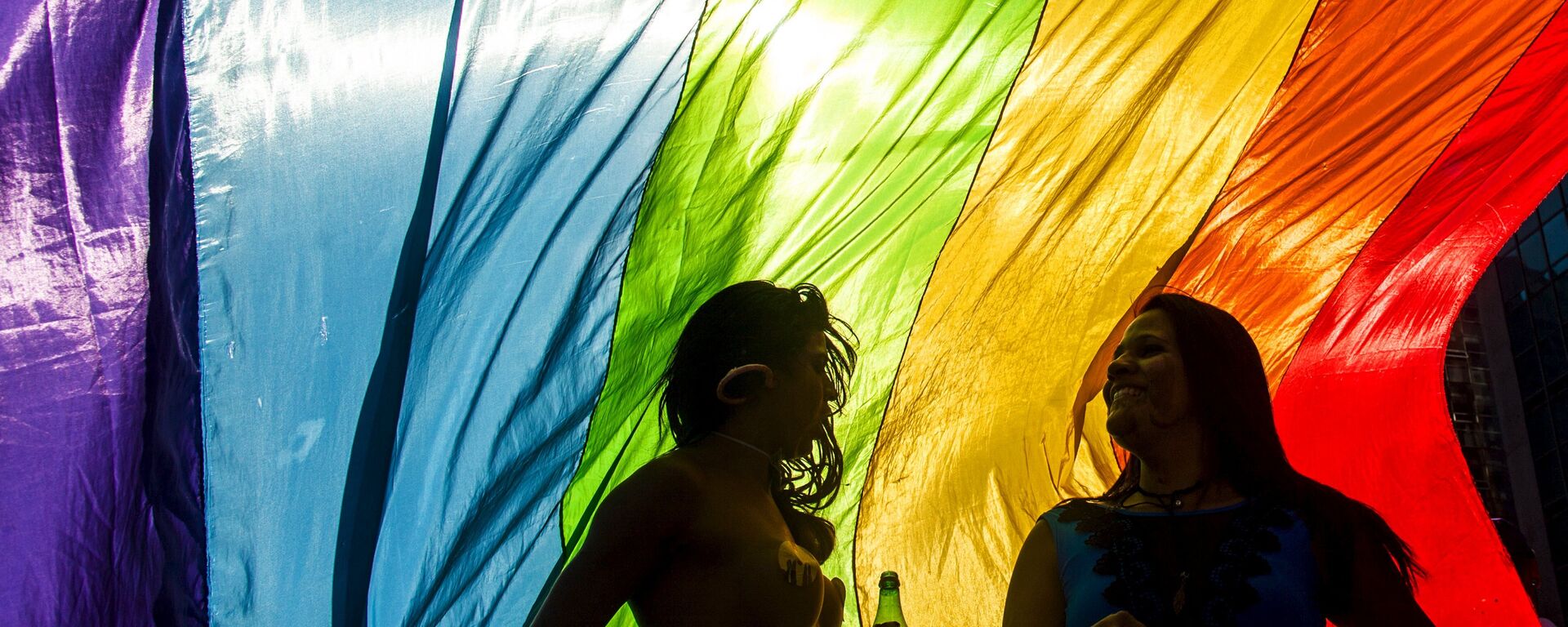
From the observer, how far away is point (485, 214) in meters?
2.32

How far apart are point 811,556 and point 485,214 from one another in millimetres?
951

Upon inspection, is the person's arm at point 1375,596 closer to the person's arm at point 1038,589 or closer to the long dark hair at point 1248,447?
the long dark hair at point 1248,447

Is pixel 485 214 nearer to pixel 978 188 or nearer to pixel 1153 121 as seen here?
pixel 978 188

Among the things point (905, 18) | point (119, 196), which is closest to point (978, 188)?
point (905, 18)

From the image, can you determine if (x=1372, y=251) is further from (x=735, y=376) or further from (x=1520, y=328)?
(x=1520, y=328)

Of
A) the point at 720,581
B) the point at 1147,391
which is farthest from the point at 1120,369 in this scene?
the point at 720,581

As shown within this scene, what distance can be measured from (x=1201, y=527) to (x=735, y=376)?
732 mm

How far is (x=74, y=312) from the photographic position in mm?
2072

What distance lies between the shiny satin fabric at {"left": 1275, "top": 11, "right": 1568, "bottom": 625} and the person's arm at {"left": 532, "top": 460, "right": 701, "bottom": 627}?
2.40 m

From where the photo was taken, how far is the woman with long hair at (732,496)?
162cm

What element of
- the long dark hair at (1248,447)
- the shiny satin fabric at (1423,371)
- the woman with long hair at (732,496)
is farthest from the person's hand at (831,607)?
the shiny satin fabric at (1423,371)

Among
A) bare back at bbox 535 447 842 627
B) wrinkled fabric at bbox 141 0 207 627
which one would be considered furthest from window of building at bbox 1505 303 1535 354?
wrinkled fabric at bbox 141 0 207 627

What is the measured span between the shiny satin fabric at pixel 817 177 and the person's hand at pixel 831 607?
64 centimetres

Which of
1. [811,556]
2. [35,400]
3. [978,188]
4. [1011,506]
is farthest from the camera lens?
[1011,506]
